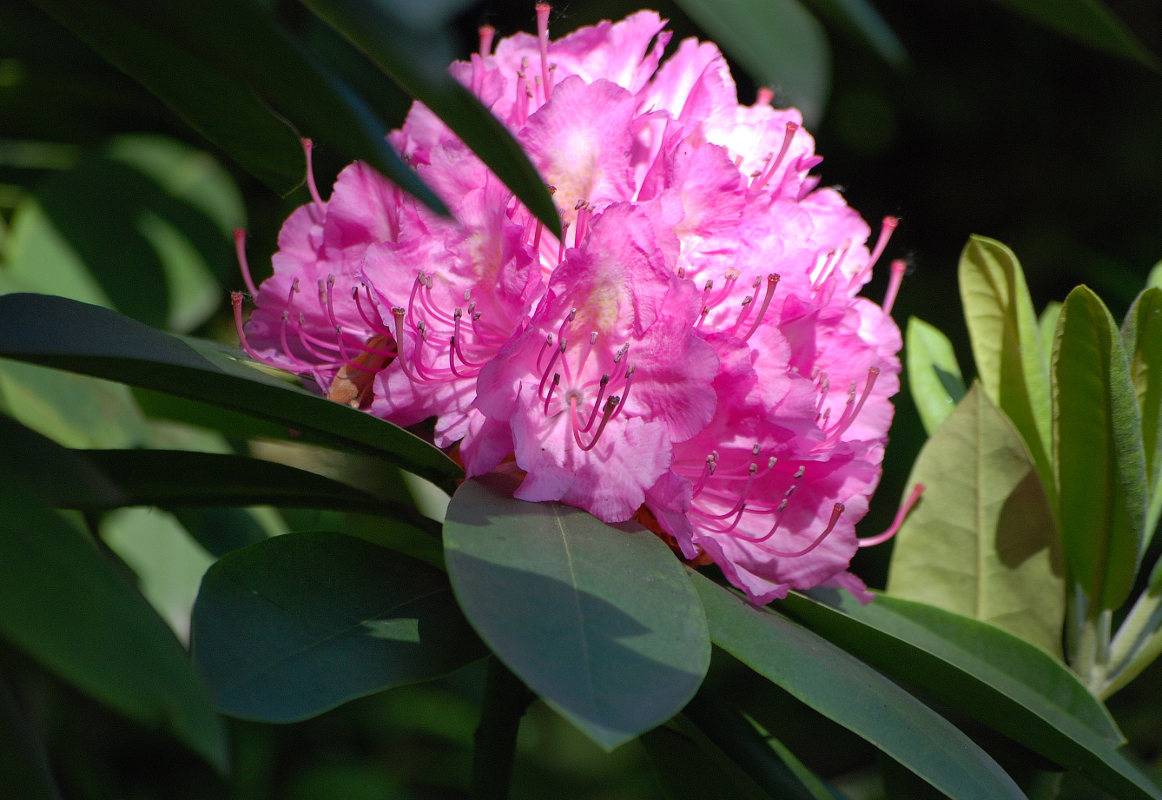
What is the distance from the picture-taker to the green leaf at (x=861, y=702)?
527mm

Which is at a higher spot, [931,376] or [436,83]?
[436,83]

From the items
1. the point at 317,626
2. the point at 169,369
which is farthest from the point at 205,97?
the point at 317,626

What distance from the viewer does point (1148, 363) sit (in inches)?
30.5

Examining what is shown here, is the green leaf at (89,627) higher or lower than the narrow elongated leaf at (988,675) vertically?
higher

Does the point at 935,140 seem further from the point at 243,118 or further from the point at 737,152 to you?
the point at 243,118

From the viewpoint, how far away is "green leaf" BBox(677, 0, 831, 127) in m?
0.58

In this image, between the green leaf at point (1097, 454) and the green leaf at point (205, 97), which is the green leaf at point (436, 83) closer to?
the green leaf at point (205, 97)

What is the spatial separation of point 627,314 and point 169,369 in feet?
0.85

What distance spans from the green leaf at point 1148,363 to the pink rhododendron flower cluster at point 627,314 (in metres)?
0.18

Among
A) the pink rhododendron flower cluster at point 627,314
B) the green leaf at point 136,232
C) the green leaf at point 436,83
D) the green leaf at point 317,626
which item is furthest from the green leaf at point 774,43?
the green leaf at point 136,232

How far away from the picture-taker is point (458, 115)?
37cm

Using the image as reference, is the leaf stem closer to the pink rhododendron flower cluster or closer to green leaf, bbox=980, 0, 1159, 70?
the pink rhododendron flower cluster

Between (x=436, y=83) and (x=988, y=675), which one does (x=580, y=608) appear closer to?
(x=436, y=83)

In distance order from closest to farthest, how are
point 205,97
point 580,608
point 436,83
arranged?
point 436,83
point 580,608
point 205,97
